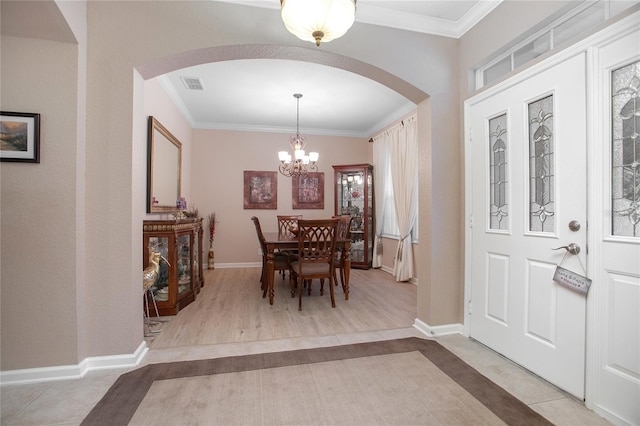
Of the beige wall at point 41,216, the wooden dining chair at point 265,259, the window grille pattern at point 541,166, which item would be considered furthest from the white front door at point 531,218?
the beige wall at point 41,216

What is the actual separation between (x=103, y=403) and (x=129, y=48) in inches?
91.6

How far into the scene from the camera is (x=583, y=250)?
5.54 ft

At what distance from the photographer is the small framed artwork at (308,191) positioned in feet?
19.5

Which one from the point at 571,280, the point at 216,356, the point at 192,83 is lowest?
the point at 216,356

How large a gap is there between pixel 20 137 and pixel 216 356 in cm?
197

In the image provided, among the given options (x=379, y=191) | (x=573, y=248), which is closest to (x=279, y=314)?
(x=573, y=248)

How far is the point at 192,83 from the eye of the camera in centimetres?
383

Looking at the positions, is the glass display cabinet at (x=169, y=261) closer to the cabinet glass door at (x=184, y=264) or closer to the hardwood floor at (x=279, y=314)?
the cabinet glass door at (x=184, y=264)

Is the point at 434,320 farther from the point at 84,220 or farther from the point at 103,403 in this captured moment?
the point at 84,220

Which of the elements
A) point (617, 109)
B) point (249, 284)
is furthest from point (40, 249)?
point (617, 109)

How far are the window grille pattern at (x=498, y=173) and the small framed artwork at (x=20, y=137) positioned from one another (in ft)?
10.6

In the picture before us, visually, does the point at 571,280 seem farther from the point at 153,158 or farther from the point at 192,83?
the point at 192,83

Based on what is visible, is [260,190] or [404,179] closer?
[404,179]

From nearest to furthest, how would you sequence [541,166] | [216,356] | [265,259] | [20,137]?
[20,137] < [541,166] < [216,356] < [265,259]
